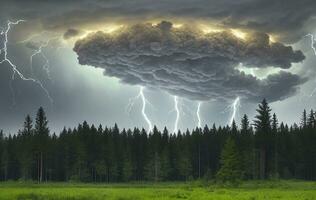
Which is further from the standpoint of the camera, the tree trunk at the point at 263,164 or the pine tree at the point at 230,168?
the tree trunk at the point at 263,164

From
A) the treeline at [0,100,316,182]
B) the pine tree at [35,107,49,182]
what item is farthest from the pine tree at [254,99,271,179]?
the pine tree at [35,107,49,182]

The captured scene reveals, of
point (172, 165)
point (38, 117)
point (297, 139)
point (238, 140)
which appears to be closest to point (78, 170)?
point (38, 117)

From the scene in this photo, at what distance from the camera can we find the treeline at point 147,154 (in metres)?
126

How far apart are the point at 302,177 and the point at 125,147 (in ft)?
157

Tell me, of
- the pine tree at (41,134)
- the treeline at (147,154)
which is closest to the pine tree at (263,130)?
the treeline at (147,154)

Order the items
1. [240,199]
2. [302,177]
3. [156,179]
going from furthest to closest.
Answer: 1. [302,177]
2. [156,179]
3. [240,199]

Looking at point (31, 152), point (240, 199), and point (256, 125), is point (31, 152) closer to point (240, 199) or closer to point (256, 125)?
point (256, 125)

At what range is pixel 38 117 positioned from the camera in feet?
445

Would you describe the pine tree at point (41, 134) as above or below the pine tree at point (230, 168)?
above

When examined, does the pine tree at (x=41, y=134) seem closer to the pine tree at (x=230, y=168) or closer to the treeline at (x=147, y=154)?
the treeline at (x=147, y=154)

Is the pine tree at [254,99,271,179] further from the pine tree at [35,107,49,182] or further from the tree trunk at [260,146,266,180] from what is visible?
the pine tree at [35,107,49,182]

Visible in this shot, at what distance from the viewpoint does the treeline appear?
126 metres

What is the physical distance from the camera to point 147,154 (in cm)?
14200

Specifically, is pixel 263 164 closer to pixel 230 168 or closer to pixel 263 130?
pixel 263 130
